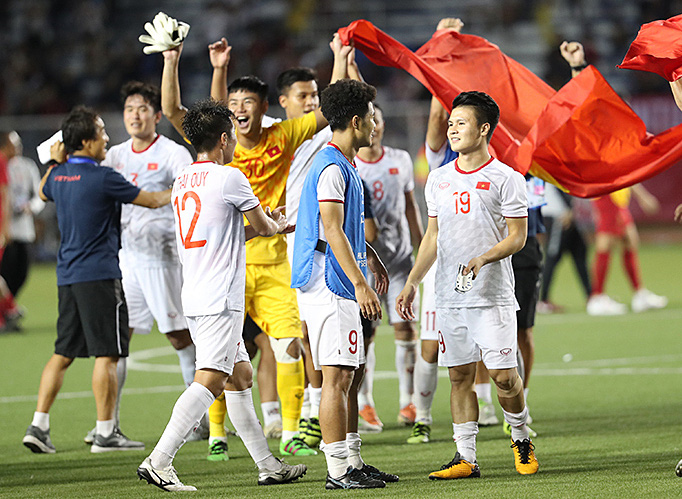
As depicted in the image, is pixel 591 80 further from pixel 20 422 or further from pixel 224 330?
pixel 20 422

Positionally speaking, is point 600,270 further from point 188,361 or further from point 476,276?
point 476,276

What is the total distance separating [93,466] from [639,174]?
4110mm

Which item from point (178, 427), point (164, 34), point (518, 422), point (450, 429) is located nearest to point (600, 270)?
point (450, 429)

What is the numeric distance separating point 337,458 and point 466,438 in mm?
804

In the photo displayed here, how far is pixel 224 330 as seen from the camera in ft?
18.5

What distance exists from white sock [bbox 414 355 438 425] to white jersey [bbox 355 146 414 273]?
0.97m

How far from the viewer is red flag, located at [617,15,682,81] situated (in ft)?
20.0

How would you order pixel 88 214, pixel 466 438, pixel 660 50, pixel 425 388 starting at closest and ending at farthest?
pixel 466 438 < pixel 660 50 < pixel 88 214 < pixel 425 388

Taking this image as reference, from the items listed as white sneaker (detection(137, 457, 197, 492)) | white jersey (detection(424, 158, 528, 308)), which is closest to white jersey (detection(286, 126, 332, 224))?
white jersey (detection(424, 158, 528, 308))

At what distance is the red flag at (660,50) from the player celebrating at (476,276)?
44.5 inches

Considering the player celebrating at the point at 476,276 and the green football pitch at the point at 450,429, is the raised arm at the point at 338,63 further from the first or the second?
the green football pitch at the point at 450,429

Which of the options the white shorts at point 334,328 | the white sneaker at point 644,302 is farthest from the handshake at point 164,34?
the white sneaker at point 644,302

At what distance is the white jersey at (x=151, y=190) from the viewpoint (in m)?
7.66

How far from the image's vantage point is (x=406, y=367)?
26.4 feet
